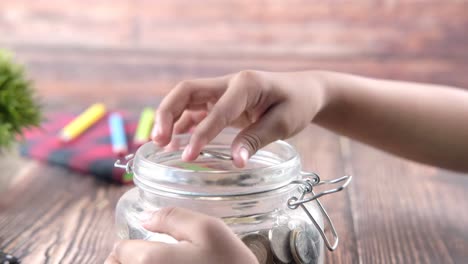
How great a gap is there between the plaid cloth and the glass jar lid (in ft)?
0.95

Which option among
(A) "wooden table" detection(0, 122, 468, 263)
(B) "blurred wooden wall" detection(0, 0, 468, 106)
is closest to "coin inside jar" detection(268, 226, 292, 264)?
(A) "wooden table" detection(0, 122, 468, 263)

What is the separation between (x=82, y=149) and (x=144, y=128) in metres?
0.11

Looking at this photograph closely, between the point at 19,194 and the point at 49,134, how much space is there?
0.73 ft

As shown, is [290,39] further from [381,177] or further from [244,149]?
[244,149]

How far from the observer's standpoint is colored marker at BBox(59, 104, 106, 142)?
3.45 feet

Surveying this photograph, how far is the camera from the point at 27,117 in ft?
2.95

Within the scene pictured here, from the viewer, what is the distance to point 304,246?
0.55m

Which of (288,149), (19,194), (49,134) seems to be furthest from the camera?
(49,134)

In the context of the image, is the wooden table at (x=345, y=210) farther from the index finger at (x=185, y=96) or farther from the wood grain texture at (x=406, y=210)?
the index finger at (x=185, y=96)

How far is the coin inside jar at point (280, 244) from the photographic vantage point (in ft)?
1.72

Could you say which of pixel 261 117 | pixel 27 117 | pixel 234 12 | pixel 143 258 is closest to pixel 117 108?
pixel 27 117

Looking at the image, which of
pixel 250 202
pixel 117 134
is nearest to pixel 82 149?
pixel 117 134

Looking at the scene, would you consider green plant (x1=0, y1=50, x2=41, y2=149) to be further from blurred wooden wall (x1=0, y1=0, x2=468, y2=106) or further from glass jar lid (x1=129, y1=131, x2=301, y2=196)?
blurred wooden wall (x1=0, y1=0, x2=468, y2=106)

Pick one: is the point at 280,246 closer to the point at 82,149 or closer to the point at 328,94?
the point at 328,94
